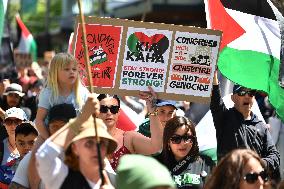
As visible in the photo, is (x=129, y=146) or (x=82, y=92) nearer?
(x=82, y=92)

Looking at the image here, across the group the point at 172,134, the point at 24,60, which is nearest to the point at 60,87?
the point at 172,134

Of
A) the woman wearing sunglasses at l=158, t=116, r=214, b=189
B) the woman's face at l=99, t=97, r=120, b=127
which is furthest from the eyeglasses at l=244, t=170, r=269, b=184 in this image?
the woman's face at l=99, t=97, r=120, b=127

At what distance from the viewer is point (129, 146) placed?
27.3 feet

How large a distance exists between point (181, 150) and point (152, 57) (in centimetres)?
111

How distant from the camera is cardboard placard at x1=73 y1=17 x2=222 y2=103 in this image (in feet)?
28.0

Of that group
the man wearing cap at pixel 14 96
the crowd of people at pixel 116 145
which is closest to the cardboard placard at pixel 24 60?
the man wearing cap at pixel 14 96

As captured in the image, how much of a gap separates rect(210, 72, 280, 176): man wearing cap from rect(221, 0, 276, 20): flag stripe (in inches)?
31.4

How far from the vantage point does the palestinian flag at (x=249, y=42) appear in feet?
29.4

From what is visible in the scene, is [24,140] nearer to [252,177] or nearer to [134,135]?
[134,135]

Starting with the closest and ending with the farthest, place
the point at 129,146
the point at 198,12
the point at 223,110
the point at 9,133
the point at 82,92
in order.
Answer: the point at 82,92 < the point at 129,146 < the point at 223,110 < the point at 9,133 < the point at 198,12

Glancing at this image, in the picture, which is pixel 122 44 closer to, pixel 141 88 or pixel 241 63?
pixel 141 88

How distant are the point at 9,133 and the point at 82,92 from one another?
2.13 m

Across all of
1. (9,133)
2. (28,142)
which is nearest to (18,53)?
(9,133)

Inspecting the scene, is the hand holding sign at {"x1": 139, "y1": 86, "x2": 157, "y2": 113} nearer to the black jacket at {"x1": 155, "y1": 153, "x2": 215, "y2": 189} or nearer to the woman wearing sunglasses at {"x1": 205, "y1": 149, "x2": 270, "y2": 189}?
the black jacket at {"x1": 155, "y1": 153, "x2": 215, "y2": 189}
